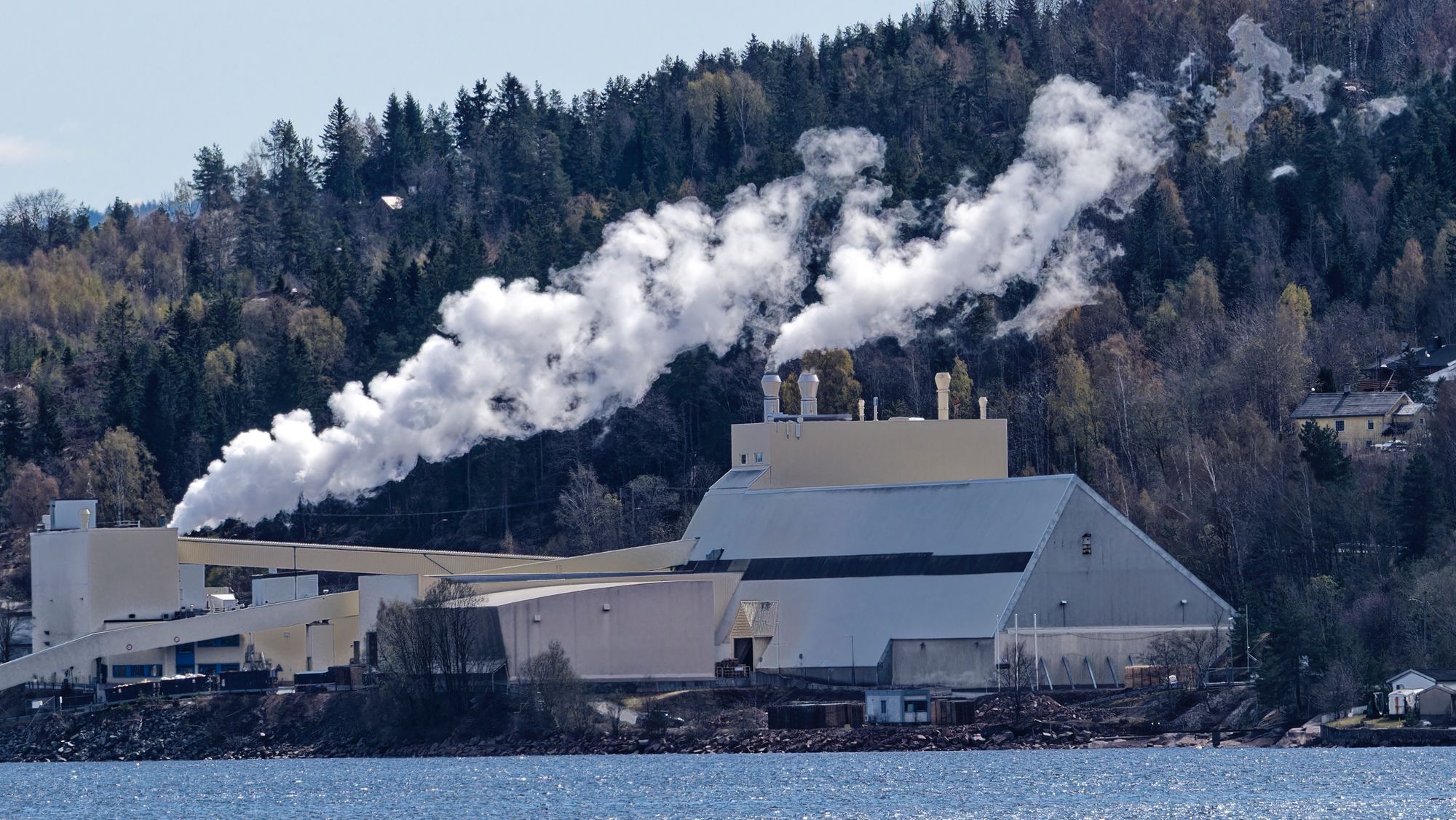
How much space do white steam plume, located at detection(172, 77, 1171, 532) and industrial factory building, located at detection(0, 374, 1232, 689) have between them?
3.68 metres

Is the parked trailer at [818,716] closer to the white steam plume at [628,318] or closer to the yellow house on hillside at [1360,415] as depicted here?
the white steam plume at [628,318]

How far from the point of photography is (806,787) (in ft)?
250

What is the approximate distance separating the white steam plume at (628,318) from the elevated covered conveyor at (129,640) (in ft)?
16.5

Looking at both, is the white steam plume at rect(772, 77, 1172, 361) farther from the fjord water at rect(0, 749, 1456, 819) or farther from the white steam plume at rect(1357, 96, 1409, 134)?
the white steam plume at rect(1357, 96, 1409, 134)

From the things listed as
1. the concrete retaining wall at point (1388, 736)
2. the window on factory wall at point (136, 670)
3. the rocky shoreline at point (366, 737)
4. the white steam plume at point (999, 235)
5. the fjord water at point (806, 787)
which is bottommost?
the fjord water at point (806, 787)

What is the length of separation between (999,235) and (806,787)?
105ft

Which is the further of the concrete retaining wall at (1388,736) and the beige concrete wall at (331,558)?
the beige concrete wall at (331,558)

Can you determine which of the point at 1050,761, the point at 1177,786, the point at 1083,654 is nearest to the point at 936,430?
the point at 1083,654

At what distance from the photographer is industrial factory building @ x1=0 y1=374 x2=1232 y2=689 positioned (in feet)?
294

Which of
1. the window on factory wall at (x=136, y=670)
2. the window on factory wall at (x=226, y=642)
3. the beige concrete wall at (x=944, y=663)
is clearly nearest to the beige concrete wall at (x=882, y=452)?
the beige concrete wall at (x=944, y=663)

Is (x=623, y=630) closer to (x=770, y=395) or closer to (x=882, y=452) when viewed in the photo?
(x=882, y=452)

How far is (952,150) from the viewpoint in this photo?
14200 cm

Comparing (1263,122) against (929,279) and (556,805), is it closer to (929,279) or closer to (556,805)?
(929,279)

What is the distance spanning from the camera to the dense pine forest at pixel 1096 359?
4176 inches
